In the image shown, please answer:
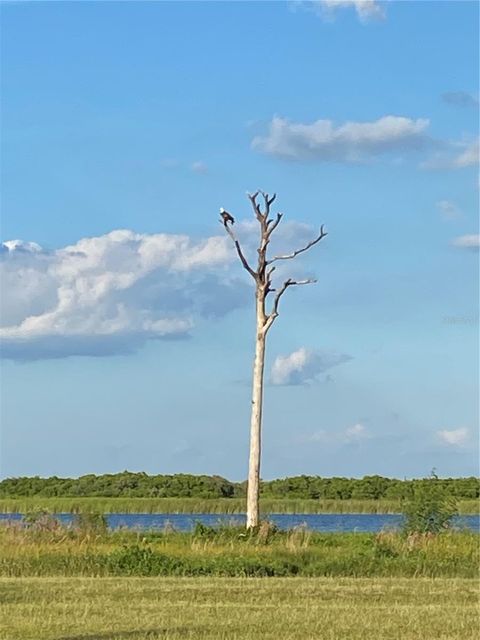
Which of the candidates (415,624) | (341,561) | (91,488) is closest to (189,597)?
(415,624)

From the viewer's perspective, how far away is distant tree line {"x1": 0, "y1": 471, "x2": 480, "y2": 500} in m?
69.7

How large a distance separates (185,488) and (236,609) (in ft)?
180

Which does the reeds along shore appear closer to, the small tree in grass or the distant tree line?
the small tree in grass

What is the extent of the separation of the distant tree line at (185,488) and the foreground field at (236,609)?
48.1 meters

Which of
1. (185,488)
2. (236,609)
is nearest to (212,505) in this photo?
(185,488)

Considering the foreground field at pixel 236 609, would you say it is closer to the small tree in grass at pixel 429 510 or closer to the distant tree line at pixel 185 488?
the small tree in grass at pixel 429 510

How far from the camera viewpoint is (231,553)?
2569 cm

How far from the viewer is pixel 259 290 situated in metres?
30.9

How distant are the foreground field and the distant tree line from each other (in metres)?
48.1

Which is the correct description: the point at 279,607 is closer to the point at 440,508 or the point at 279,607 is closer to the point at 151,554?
the point at 151,554

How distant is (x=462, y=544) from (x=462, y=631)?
1128 centimetres

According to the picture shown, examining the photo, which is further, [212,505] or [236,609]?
[212,505]

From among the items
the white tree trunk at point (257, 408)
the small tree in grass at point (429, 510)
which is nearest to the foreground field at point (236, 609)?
the small tree in grass at point (429, 510)

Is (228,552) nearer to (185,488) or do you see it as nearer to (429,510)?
(429,510)
